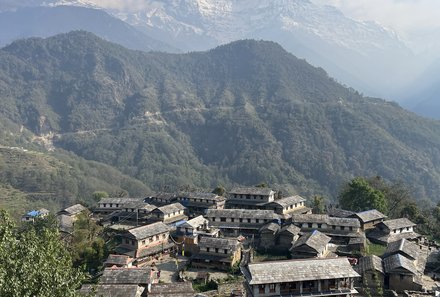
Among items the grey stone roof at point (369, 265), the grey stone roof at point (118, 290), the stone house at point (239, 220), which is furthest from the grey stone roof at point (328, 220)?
the grey stone roof at point (118, 290)

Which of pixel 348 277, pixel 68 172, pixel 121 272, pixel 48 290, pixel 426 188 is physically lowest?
pixel 68 172

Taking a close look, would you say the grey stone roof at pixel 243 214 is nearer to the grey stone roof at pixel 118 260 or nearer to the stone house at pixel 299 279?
the grey stone roof at pixel 118 260

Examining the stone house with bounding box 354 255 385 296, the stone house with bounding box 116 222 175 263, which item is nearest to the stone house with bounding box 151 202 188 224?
the stone house with bounding box 116 222 175 263

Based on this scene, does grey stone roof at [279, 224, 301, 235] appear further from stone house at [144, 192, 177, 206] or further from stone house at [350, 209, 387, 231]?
stone house at [144, 192, 177, 206]

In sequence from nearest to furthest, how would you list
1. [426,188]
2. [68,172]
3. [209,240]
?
1. [209,240]
2. [68,172]
3. [426,188]

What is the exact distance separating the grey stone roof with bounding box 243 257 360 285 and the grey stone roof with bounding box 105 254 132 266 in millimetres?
17397

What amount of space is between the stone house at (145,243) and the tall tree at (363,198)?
107 ft

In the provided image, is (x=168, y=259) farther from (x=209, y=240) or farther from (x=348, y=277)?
Answer: (x=348, y=277)

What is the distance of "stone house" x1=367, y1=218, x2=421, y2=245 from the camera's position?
187 feet

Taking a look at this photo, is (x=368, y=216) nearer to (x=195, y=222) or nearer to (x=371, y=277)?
(x=371, y=277)

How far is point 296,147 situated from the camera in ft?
639

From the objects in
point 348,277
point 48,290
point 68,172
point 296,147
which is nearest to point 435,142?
point 296,147

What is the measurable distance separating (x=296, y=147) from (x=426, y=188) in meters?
55.3

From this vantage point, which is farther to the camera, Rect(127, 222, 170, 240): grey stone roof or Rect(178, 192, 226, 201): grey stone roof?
Rect(178, 192, 226, 201): grey stone roof
